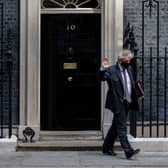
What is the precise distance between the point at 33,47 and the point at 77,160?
243 cm

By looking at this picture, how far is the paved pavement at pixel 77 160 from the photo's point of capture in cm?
1009

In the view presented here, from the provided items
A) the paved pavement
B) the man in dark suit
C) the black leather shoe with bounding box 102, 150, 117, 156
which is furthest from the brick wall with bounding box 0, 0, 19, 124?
the man in dark suit

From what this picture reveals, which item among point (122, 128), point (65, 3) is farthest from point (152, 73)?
point (65, 3)

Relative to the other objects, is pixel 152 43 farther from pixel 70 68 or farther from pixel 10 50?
pixel 10 50

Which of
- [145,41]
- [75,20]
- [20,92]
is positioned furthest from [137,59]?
[20,92]

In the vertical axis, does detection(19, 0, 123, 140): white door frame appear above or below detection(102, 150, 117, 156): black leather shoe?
above

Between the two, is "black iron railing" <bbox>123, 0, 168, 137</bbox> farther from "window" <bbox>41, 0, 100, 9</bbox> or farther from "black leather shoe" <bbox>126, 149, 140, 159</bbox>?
"black leather shoe" <bbox>126, 149, 140, 159</bbox>

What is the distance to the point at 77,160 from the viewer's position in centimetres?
1052

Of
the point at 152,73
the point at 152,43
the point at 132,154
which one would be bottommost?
the point at 132,154

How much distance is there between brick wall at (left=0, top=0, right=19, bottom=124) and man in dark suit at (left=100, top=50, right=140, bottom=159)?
2.04 m

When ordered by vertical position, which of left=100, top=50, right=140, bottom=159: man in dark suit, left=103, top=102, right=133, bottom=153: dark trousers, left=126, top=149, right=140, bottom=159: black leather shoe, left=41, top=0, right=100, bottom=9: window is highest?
left=41, top=0, right=100, bottom=9: window

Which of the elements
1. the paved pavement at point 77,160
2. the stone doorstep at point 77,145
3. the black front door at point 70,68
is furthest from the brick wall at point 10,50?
the paved pavement at point 77,160

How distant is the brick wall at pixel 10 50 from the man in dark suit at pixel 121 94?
80.2 inches

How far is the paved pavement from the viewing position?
1009 centimetres
